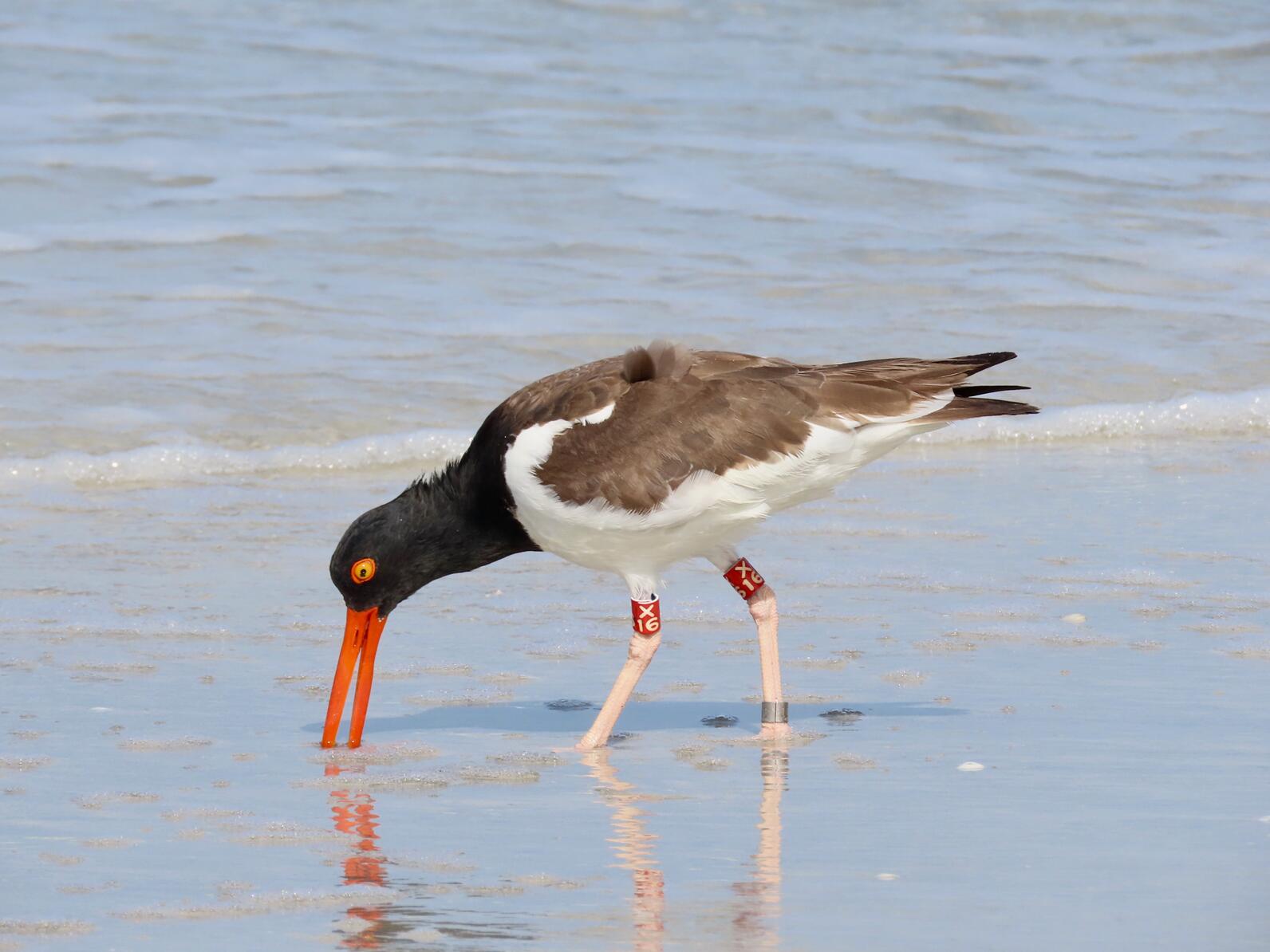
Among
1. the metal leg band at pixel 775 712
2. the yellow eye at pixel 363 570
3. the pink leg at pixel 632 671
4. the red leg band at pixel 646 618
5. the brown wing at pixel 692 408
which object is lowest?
the metal leg band at pixel 775 712

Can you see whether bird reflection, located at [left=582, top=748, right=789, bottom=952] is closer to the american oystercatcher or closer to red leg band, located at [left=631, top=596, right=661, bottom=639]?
the american oystercatcher

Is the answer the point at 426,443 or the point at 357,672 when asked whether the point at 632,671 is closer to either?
the point at 357,672

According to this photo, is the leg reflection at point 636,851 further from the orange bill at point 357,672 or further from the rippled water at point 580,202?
the rippled water at point 580,202

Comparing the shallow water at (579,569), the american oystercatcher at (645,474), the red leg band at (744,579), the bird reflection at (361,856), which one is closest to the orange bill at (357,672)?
the american oystercatcher at (645,474)

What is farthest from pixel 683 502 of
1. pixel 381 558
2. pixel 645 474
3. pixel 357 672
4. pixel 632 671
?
pixel 357 672

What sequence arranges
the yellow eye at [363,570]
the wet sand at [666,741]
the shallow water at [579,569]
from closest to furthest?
1. the wet sand at [666,741]
2. the shallow water at [579,569]
3. the yellow eye at [363,570]

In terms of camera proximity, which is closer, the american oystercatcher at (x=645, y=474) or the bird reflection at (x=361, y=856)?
the bird reflection at (x=361, y=856)

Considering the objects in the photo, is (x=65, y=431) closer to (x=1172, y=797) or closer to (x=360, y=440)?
(x=360, y=440)

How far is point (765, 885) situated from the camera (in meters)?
4.33

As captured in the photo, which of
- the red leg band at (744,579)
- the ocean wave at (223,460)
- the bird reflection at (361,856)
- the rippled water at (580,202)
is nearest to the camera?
the bird reflection at (361,856)

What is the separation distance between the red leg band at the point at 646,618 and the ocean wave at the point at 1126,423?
173 inches

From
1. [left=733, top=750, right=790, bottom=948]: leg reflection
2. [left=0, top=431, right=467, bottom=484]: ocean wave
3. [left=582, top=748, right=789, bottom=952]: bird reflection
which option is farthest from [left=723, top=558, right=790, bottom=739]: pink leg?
[left=0, top=431, right=467, bottom=484]: ocean wave

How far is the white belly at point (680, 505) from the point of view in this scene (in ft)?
18.9

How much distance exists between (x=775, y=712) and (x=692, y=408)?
94cm
